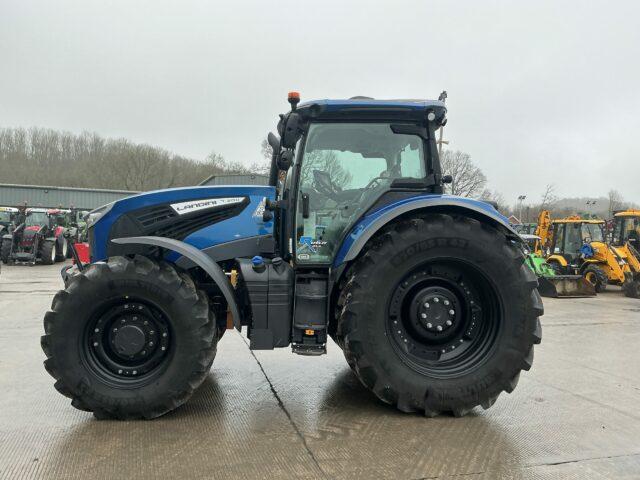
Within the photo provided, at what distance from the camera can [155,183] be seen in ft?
170

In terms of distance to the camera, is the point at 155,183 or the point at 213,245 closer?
the point at 213,245

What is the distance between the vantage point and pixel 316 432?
3.13m

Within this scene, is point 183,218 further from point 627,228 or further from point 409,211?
point 627,228

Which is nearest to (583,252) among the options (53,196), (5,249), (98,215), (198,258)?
(198,258)

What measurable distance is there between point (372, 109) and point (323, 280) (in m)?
1.40

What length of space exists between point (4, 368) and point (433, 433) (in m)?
4.08

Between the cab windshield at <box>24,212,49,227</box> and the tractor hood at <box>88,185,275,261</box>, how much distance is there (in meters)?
16.2

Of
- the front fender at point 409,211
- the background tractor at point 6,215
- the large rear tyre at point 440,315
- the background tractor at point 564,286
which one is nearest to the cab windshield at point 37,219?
→ the background tractor at point 6,215

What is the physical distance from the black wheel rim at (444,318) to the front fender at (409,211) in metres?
0.40

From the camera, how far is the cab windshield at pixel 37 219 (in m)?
17.7

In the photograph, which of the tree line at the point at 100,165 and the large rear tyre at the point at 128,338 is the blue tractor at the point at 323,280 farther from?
the tree line at the point at 100,165

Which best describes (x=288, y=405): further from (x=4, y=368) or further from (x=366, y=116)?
(x=4, y=368)

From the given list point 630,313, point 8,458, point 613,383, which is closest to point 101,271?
point 8,458

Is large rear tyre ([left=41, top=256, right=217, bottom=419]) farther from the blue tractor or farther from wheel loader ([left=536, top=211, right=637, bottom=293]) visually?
wheel loader ([left=536, top=211, right=637, bottom=293])
